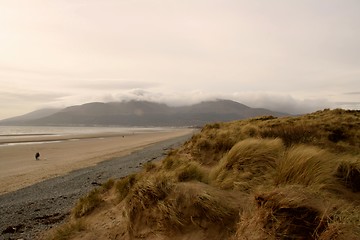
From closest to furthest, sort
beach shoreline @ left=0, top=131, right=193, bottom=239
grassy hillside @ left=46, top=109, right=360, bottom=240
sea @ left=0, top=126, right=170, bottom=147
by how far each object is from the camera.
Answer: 1. grassy hillside @ left=46, top=109, right=360, bottom=240
2. beach shoreline @ left=0, top=131, right=193, bottom=239
3. sea @ left=0, top=126, right=170, bottom=147

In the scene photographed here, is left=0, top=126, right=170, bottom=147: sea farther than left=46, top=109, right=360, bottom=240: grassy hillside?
Yes

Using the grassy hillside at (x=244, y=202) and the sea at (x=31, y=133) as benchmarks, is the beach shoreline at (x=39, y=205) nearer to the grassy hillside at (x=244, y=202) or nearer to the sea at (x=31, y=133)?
the grassy hillside at (x=244, y=202)

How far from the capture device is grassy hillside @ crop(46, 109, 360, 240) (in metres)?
3.16

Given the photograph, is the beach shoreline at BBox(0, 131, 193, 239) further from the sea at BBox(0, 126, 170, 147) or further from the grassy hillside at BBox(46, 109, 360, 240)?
the sea at BBox(0, 126, 170, 147)

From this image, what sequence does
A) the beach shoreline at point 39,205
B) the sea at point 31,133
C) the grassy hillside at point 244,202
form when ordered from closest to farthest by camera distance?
the grassy hillside at point 244,202, the beach shoreline at point 39,205, the sea at point 31,133

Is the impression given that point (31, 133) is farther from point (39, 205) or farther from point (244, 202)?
point (244, 202)

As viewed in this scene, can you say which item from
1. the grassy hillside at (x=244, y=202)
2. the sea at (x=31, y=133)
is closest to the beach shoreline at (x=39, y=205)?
the grassy hillside at (x=244, y=202)

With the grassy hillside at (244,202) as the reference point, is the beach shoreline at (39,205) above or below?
below

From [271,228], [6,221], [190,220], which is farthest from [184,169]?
[6,221]

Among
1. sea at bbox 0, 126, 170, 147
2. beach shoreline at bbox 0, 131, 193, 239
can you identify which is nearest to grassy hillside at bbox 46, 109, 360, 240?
beach shoreline at bbox 0, 131, 193, 239

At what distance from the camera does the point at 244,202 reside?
4418 mm

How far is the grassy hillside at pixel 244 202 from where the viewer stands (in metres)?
3.16

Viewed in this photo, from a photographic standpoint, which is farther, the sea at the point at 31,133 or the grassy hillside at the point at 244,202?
the sea at the point at 31,133

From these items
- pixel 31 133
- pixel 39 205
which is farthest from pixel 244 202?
pixel 31 133
